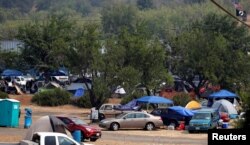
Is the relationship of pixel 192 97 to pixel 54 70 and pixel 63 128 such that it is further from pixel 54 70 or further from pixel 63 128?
pixel 63 128

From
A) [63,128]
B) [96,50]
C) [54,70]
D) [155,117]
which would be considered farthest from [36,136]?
[54,70]

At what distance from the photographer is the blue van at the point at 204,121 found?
1532 inches

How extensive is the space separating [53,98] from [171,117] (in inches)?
753

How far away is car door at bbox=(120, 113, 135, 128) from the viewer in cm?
3984

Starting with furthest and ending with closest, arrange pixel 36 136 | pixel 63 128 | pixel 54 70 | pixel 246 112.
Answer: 1. pixel 54 70
2. pixel 63 128
3. pixel 36 136
4. pixel 246 112

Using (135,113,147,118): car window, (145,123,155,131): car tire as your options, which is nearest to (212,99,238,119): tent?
(145,123,155,131): car tire

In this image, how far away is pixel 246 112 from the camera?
68.7 feet

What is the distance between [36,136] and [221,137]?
41.4 ft

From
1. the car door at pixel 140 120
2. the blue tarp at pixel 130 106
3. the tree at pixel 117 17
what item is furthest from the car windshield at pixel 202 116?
the tree at pixel 117 17

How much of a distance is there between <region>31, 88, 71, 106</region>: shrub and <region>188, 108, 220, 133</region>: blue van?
21345mm

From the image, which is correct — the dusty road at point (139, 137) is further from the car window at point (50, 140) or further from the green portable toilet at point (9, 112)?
the car window at point (50, 140)

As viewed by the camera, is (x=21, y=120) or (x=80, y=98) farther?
(x=80, y=98)

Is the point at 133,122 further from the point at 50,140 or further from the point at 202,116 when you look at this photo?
the point at 50,140

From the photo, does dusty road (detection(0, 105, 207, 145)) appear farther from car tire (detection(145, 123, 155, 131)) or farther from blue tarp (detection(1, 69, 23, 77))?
blue tarp (detection(1, 69, 23, 77))
